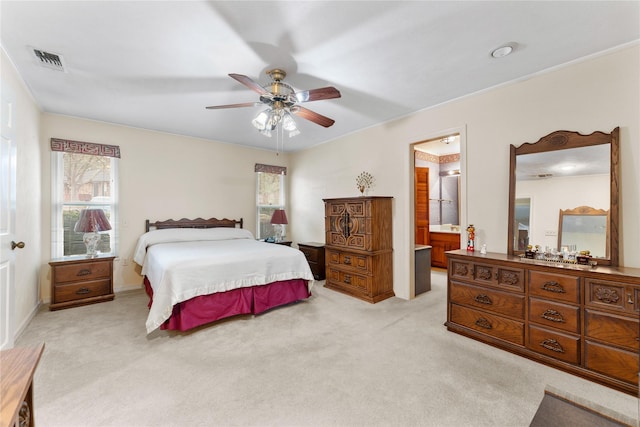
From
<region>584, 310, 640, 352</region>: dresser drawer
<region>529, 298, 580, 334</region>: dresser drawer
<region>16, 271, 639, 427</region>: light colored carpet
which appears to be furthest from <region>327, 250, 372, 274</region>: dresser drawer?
<region>584, 310, 640, 352</region>: dresser drawer

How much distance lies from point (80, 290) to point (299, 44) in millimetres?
4185

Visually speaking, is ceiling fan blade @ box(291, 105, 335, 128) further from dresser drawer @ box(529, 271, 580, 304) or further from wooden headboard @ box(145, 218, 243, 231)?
wooden headboard @ box(145, 218, 243, 231)

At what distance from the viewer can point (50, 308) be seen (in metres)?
3.42

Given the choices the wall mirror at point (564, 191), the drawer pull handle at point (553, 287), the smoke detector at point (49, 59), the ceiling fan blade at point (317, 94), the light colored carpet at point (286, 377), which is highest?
the smoke detector at point (49, 59)

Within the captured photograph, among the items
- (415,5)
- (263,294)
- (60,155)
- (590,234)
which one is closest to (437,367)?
(590,234)

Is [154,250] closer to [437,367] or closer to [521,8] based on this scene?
[437,367]

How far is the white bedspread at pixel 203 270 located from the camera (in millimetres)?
2691

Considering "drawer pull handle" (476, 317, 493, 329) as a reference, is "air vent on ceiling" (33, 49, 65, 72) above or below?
above

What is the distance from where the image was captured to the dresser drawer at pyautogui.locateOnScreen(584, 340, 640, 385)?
1.90 m

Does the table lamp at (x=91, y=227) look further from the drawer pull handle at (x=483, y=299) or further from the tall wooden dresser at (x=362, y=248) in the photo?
the drawer pull handle at (x=483, y=299)

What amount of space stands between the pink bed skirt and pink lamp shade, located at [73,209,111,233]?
196cm

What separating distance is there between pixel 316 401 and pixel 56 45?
3525 mm

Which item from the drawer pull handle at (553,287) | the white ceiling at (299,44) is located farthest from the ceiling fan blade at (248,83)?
the drawer pull handle at (553,287)

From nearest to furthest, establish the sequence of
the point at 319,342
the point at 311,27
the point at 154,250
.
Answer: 1. the point at 311,27
2. the point at 319,342
3. the point at 154,250
